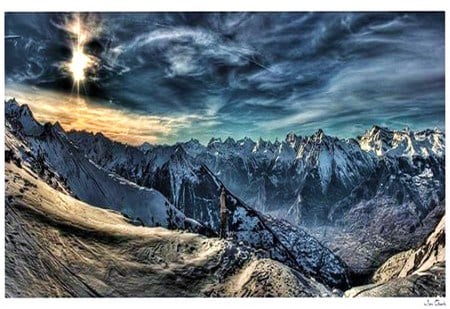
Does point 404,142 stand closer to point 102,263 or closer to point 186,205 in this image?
point 186,205

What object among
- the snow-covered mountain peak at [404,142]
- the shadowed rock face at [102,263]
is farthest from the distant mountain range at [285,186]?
the shadowed rock face at [102,263]

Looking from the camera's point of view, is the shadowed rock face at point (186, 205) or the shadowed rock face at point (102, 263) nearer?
the shadowed rock face at point (102, 263)

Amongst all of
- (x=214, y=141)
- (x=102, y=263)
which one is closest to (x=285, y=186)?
(x=214, y=141)

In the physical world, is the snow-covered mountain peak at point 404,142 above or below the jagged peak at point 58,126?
below

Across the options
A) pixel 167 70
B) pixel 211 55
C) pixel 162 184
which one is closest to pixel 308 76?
pixel 211 55

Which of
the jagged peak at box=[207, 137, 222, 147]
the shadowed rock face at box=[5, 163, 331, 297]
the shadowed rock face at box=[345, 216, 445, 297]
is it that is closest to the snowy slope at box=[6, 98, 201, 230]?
the shadowed rock face at box=[5, 163, 331, 297]

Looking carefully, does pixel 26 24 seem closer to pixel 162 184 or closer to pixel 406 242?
pixel 162 184

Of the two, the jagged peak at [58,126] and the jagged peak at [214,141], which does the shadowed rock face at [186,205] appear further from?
the jagged peak at [214,141]
